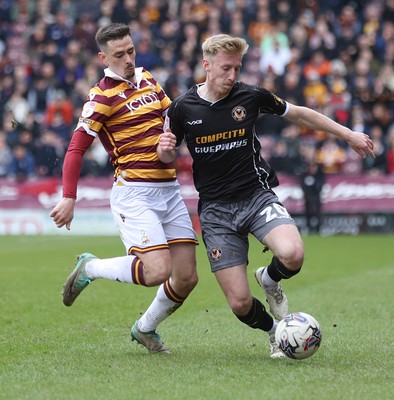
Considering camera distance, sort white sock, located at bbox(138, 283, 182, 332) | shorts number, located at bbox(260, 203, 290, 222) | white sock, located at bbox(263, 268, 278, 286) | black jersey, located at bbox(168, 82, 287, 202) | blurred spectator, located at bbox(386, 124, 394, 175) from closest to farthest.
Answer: shorts number, located at bbox(260, 203, 290, 222) → black jersey, located at bbox(168, 82, 287, 202) → white sock, located at bbox(263, 268, 278, 286) → white sock, located at bbox(138, 283, 182, 332) → blurred spectator, located at bbox(386, 124, 394, 175)

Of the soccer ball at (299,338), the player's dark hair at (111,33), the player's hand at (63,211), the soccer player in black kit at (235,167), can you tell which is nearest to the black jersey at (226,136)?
the soccer player in black kit at (235,167)

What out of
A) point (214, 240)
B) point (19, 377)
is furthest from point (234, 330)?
point (19, 377)

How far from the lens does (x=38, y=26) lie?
2636cm

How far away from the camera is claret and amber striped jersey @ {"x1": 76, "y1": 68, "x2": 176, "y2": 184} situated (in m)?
7.25

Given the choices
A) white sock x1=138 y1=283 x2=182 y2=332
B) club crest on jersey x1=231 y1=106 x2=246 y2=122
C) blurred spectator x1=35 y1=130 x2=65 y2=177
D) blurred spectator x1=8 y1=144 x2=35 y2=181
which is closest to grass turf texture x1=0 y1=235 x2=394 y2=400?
white sock x1=138 y1=283 x2=182 y2=332

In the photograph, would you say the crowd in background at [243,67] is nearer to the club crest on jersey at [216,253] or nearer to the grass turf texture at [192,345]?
the grass turf texture at [192,345]

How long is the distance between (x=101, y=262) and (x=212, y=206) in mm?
956

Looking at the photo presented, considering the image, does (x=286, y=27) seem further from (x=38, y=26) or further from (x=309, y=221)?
(x=38, y=26)

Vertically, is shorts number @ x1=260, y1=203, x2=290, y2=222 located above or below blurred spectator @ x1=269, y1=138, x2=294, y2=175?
above

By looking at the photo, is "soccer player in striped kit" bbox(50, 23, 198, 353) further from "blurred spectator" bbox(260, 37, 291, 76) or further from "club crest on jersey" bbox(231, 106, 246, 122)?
"blurred spectator" bbox(260, 37, 291, 76)

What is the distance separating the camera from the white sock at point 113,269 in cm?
714

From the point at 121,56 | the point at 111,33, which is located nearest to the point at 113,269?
the point at 121,56

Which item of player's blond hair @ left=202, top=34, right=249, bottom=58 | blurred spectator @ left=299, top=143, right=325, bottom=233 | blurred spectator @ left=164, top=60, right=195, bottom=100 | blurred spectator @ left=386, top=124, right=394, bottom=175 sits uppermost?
player's blond hair @ left=202, top=34, right=249, bottom=58

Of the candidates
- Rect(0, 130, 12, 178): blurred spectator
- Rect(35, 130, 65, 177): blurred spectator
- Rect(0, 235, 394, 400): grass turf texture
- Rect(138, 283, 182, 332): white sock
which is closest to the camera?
Rect(0, 235, 394, 400): grass turf texture
